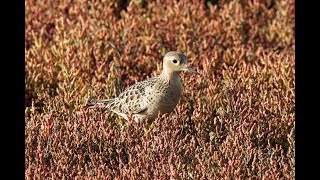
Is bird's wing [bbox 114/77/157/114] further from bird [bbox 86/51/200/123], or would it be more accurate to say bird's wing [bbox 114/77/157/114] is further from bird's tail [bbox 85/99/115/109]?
bird's tail [bbox 85/99/115/109]

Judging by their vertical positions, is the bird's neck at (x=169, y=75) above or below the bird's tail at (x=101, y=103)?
above

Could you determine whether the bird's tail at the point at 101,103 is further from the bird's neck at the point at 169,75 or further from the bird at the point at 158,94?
the bird's neck at the point at 169,75

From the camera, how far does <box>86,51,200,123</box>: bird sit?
19.3 feet

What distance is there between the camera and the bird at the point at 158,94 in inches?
232

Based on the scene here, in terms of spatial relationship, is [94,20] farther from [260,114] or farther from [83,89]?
[260,114]

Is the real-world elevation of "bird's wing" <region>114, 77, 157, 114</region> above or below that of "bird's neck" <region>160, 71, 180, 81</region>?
below

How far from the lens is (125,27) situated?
802 centimetres

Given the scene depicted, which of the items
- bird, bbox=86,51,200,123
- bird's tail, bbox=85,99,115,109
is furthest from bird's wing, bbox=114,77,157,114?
bird's tail, bbox=85,99,115,109

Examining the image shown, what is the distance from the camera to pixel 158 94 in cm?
588

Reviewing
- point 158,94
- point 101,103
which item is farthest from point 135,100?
point 101,103

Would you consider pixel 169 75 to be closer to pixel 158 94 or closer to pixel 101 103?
pixel 158 94

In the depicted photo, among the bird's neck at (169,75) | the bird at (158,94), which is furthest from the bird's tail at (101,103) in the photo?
the bird's neck at (169,75)

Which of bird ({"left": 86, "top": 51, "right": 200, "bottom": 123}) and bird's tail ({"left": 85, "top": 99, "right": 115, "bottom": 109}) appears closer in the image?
bird ({"left": 86, "top": 51, "right": 200, "bottom": 123})
